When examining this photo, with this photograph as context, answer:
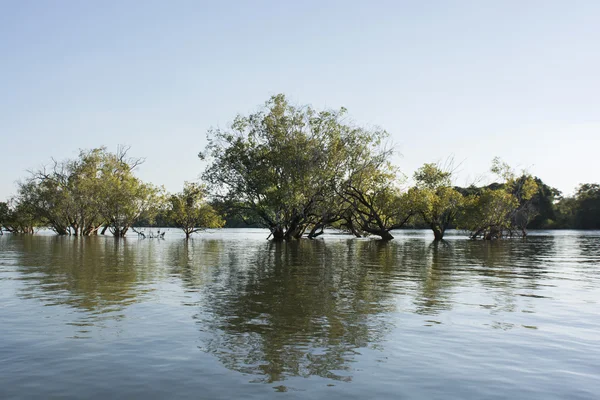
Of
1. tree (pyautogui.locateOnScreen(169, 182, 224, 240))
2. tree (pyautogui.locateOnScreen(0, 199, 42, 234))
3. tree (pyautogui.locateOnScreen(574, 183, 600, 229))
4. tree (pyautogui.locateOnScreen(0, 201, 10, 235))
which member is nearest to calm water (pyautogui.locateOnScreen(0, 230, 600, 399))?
tree (pyautogui.locateOnScreen(169, 182, 224, 240))

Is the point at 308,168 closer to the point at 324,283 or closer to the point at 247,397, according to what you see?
the point at 324,283

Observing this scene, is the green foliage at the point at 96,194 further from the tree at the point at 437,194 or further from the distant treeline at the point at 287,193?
the tree at the point at 437,194

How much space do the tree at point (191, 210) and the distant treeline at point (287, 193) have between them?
181mm

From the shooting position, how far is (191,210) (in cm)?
9256

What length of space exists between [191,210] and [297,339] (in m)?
83.5

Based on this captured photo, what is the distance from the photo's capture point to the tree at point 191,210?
91.4 m

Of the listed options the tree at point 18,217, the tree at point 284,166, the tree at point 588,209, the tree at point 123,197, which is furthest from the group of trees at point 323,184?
the tree at point 588,209

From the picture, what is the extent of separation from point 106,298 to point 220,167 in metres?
55.4

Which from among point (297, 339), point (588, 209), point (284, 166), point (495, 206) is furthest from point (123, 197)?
point (588, 209)

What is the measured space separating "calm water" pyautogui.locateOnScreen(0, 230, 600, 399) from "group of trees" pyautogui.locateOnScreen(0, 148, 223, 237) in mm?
71236

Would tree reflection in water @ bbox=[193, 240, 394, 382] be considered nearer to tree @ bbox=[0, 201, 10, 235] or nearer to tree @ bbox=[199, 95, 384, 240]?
tree @ bbox=[199, 95, 384, 240]

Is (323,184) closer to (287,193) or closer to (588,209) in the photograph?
(287,193)

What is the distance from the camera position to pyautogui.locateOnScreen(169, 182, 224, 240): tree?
91438 mm

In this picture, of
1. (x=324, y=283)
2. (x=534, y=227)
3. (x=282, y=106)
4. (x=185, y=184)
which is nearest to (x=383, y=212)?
(x=282, y=106)
